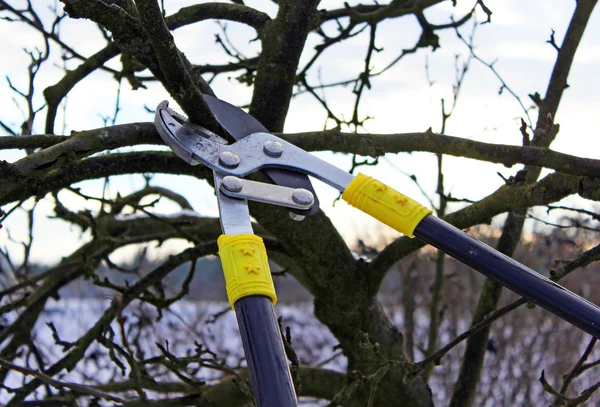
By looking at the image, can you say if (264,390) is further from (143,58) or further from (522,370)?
(522,370)

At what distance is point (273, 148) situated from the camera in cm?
187

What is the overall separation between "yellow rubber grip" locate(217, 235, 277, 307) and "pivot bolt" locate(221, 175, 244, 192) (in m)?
0.23

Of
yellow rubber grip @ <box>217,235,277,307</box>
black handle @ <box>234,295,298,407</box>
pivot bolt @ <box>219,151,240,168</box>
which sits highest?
pivot bolt @ <box>219,151,240,168</box>

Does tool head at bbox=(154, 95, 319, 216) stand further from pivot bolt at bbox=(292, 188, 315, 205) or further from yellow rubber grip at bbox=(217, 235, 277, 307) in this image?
yellow rubber grip at bbox=(217, 235, 277, 307)

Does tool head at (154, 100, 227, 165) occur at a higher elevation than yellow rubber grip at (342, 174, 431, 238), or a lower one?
higher

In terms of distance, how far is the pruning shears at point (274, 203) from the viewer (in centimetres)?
128

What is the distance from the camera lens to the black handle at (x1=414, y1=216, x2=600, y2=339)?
1485mm

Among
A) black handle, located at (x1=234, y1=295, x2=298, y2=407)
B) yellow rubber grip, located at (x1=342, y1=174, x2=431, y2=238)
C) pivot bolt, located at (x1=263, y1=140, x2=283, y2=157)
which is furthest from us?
pivot bolt, located at (x1=263, y1=140, x2=283, y2=157)

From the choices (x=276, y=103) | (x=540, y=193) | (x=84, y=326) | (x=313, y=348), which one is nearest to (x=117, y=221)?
(x=276, y=103)

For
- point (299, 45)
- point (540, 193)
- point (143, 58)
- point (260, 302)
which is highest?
point (299, 45)

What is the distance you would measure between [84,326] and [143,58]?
352 inches

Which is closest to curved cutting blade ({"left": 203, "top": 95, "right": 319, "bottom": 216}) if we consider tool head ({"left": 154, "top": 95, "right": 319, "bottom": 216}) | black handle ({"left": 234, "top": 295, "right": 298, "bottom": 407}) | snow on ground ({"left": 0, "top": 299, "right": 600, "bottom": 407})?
tool head ({"left": 154, "top": 95, "right": 319, "bottom": 216})

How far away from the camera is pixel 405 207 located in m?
1.65

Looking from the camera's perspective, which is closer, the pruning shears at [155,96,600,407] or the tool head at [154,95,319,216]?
the pruning shears at [155,96,600,407]
